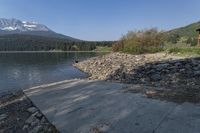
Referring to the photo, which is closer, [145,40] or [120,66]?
[120,66]

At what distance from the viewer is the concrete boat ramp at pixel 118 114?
9.53 m

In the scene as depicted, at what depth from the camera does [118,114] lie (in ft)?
36.0

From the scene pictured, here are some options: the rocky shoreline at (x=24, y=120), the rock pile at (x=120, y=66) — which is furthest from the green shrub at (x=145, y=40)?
the rocky shoreline at (x=24, y=120)

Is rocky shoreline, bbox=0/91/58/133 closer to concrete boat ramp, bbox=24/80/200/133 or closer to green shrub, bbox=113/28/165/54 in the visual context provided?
concrete boat ramp, bbox=24/80/200/133

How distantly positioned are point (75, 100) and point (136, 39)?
5890 cm

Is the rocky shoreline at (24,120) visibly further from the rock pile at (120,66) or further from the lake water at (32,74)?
the lake water at (32,74)

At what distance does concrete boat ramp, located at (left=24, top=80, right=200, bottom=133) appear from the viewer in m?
9.53

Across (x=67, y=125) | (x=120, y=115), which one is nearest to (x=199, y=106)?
(x=120, y=115)

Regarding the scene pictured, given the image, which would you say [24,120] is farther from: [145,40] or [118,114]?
[145,40]

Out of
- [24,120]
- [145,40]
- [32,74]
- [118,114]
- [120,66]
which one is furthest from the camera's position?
[145,40]

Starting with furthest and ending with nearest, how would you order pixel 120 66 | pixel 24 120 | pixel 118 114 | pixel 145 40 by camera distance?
pixel 145 40
pixel 120 66
pixel 24 120
pixel 118 114

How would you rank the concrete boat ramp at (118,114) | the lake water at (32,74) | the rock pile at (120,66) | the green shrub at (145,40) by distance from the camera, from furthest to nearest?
the green shrub at (145,40) < the lake water at (32,74) < the rock pile at (120,66) < the concrete boat ramp at (118,114)

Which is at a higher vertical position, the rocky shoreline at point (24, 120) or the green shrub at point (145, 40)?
the green shrub at point (145, 40)

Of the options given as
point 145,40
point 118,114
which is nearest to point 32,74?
point 145,40
